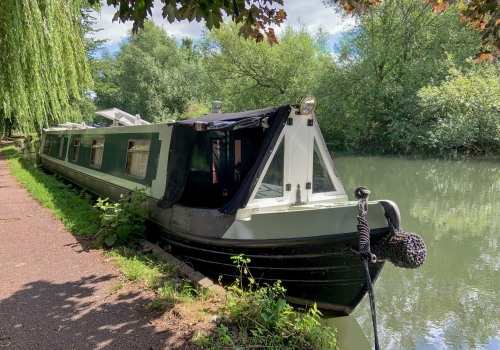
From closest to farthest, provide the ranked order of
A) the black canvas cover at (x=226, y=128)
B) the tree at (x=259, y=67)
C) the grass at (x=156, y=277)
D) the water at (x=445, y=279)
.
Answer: the grass at (x=156, y=277), the water at (x=445, y=279), the black canvas cover at (x=226, y=128), the tree at (x=259, y=67)

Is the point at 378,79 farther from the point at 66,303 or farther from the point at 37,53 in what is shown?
the point at 66,303

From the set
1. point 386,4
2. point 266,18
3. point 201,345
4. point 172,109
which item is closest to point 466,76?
point 386,4

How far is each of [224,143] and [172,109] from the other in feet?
94.1

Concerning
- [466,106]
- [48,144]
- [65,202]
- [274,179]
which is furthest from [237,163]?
[466,106]

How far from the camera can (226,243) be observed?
14.8 ft

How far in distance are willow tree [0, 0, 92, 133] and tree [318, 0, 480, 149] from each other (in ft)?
52.1

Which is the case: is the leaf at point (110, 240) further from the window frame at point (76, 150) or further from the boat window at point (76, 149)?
the boat window at point (76, 149)

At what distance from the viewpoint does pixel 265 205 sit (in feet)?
15.2

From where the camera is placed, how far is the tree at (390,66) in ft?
64.7

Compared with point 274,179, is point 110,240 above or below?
below

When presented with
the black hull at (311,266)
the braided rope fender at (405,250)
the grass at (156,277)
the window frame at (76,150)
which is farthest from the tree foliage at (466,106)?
the grass at (156,277)

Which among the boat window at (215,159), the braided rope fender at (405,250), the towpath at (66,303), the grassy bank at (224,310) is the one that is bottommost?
the towpath at (66,303)

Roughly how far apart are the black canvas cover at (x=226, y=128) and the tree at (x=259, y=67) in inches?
712

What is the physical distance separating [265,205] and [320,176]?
0.93 m
